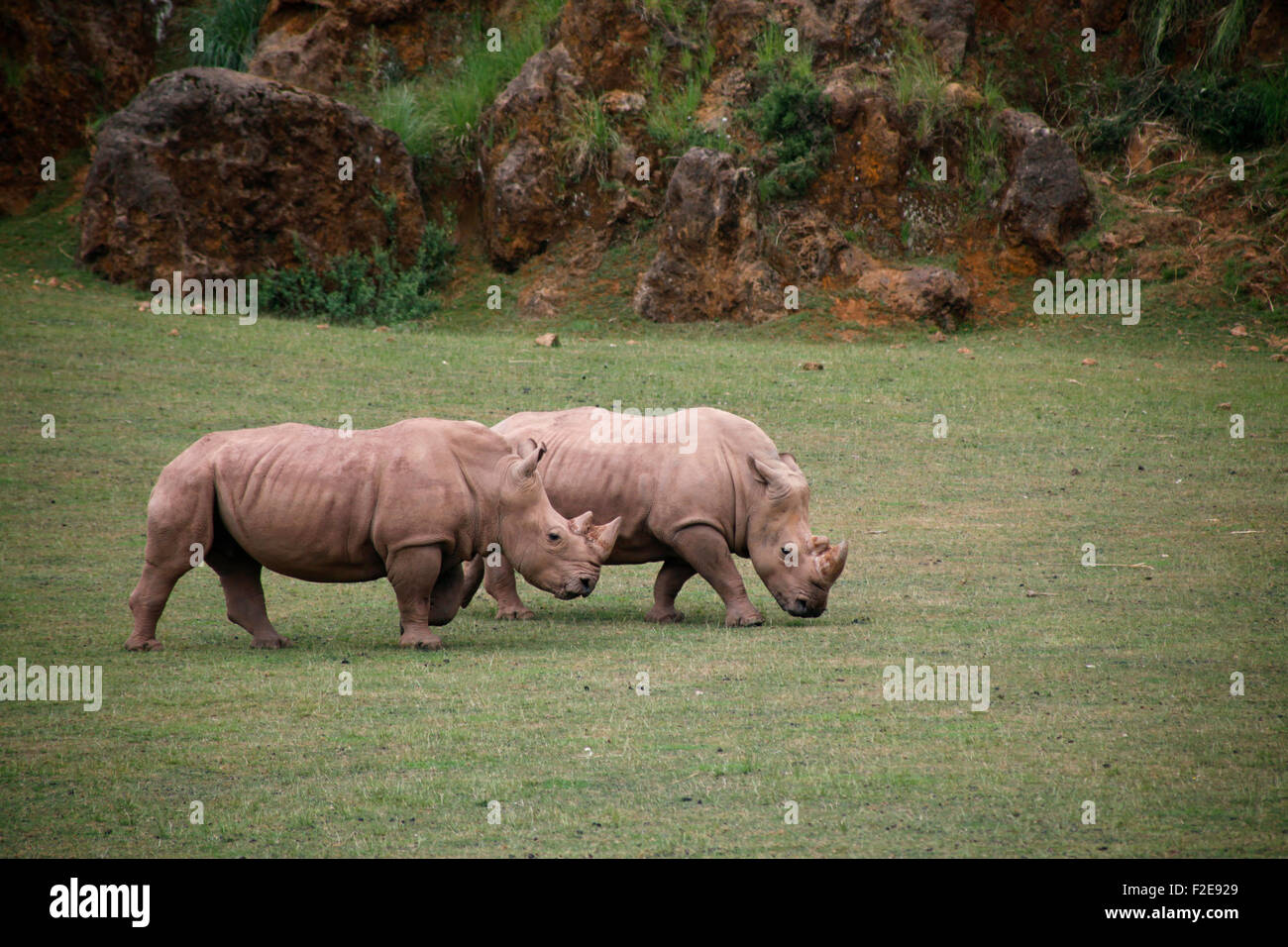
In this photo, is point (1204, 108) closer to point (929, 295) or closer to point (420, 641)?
point (929, 295)

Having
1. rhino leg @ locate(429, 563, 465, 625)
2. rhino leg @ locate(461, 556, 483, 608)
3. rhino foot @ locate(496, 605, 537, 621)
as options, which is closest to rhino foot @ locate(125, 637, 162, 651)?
rhino leg @ locate(429, 563, 465, 625)

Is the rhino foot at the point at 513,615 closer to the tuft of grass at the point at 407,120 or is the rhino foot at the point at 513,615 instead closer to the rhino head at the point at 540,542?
the rhino head at the point at 540,542

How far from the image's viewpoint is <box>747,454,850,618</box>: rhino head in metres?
10.5

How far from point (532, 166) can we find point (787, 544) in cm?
1751

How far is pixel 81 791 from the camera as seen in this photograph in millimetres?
6523

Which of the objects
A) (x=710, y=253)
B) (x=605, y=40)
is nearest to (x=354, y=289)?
(x=710, y=253)

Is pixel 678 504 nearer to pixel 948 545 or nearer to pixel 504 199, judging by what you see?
pixel 948 545

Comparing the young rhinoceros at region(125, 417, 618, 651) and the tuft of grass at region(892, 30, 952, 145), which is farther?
the tuft of grass at region(892, 30, 952, 145)

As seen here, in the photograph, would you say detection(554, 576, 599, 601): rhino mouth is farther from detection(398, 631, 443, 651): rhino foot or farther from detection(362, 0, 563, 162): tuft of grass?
detection(362, 0, 563, 162): tuft of grass

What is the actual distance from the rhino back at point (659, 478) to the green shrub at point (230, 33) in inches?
890

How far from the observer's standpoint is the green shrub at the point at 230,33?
3064 cm

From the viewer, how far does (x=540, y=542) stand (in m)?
9.77

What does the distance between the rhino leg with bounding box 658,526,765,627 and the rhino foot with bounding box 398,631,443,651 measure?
6.89ft

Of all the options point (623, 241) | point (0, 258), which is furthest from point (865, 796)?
point (0, 258)
